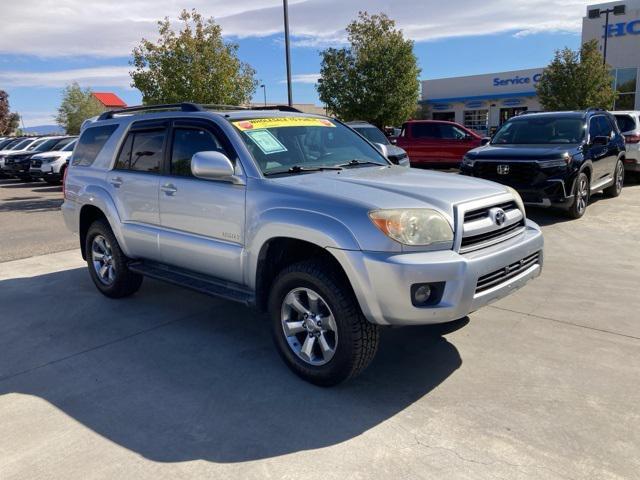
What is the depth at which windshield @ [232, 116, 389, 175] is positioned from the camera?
414 centimetres

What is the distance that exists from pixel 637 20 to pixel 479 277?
40.6 metres

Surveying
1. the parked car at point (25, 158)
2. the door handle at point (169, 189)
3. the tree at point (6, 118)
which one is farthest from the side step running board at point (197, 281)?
the tree at point (6, 118)

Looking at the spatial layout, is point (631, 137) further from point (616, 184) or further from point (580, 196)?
point (580, 196)

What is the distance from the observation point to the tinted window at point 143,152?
488 cm

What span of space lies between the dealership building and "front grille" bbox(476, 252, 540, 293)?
109 feet

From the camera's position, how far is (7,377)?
12.9 ft

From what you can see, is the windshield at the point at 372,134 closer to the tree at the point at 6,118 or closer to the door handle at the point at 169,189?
the door handle at the point at 169,189

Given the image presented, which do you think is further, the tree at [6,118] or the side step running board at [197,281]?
the tree at [6,118]

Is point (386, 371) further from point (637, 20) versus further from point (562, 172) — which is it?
point (637, 20)

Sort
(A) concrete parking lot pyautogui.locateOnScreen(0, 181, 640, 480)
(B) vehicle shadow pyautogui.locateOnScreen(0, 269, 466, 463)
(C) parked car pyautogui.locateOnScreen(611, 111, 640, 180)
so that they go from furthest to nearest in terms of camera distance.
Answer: (C) parked car pyautogui.locateOnScreen(611, 111, 640, 180)
(B) vehicle shadow pyautogui.locateOnScreen(0, 269, 466, 463)
(A) concrete parking lot pyautogui.locateOnScreen(0, 181, 640, 480)

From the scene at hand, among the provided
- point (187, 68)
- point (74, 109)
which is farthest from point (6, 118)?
point (187, 68)

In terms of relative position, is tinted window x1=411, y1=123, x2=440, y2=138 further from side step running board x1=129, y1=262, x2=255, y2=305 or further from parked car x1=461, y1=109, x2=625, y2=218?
side step running board x1=129, y1=262, x2=255, y2=305

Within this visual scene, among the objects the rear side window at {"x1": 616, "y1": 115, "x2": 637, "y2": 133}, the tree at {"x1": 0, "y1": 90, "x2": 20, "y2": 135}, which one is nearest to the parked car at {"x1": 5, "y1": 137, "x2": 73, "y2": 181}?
the rear side window at {"x1": 616, "y1": 115, "x2": 637, "y2": 133}

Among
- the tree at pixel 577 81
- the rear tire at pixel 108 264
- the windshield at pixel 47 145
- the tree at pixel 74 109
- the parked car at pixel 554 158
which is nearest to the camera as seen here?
the rear tire at pixel 108 264
